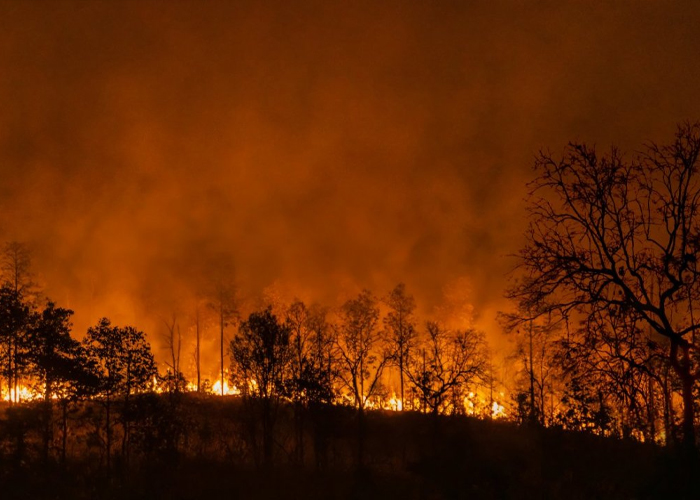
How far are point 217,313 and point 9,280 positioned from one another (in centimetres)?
2561

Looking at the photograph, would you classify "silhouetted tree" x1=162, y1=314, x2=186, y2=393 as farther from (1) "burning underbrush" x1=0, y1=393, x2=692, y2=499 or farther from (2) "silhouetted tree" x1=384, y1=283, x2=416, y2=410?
(2) "silhouetted tree" x1=384, y1=283, x2=416, y2=410

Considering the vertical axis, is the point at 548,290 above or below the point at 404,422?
above

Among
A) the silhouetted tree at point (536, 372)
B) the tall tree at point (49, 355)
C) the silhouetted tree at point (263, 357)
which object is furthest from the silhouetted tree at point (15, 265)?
the silhouetted tree at point (536, 372)

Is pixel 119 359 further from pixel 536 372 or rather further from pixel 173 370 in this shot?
pixel 173 370

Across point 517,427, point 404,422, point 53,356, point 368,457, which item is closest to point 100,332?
point 53,356

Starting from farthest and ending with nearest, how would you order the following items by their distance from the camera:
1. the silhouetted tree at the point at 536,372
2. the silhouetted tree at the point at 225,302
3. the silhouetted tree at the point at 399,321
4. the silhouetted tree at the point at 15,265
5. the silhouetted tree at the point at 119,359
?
the silhouetted tree at the point at 225,302
the silhouetted tree at the point at 399,321
the silhouetted tree at the point at 15,265
the silhouetted tree at the point at 536,372
the silhouetted tree at the point at 119,359

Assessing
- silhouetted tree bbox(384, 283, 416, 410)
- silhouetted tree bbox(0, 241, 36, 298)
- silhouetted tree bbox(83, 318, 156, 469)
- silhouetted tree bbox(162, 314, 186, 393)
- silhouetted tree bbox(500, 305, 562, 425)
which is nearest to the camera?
silhouetted tree bbox(83, 318, 156, 469)

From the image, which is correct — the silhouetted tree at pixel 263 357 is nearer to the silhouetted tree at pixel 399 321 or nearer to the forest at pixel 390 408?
the forest at pixel 390 408

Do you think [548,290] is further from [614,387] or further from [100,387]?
[100,387]

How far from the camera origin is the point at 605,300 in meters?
16.1

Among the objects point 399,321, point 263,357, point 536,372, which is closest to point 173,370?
point 399,321

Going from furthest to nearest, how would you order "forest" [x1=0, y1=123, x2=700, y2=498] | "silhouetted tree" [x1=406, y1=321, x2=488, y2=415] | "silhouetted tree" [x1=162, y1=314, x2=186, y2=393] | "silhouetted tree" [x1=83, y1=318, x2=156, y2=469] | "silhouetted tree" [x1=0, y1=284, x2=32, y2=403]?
"silhouetted tree" [x1=406, y1=321, x2=488, y2=415], "silhouetted tree" [x1=162, y1=314, x2=186, y2=393], "silhouetted tree" [x1=83, y1=318, x2=156, y2=469], "silhouetted tree" [x1=0, y1=284, x2=32, y2=403], "forest" [x1=0, y1=123, x2=700, y2=498]

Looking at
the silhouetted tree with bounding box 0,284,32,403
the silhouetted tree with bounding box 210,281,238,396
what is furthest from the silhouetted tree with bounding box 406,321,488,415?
the silhouetted tree with bounding box 0,284,32,403

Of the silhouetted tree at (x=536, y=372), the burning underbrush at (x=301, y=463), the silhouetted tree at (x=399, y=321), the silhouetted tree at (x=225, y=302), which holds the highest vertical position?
the silhouetted tree at (x=225, y=302)
